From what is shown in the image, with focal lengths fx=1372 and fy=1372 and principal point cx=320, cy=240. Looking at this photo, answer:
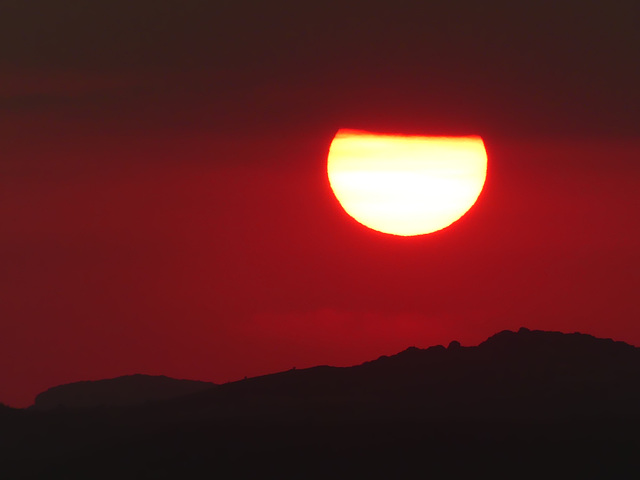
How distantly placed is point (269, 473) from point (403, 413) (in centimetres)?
1298

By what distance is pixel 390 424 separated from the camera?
367 ft

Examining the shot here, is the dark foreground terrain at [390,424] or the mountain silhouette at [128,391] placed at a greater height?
the mountain silhouette at [128,391]

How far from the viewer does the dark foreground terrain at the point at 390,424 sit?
353 feet

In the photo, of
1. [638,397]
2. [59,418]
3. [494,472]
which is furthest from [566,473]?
[59,418]

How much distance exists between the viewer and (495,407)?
11394 centimetres

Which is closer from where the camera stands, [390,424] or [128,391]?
[390,424]

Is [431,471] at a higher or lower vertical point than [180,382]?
lower

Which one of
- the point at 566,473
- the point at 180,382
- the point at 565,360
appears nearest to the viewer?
the point at 566,473

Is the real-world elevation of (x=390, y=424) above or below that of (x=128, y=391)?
below

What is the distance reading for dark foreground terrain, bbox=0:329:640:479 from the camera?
108 metres

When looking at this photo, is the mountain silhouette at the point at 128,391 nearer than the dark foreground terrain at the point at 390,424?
No

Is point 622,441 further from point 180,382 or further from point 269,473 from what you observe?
point 180,382

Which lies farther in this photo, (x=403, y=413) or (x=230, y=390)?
(x=230, y=390)

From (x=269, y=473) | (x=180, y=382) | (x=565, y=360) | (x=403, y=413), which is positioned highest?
(x=180, y=382)
